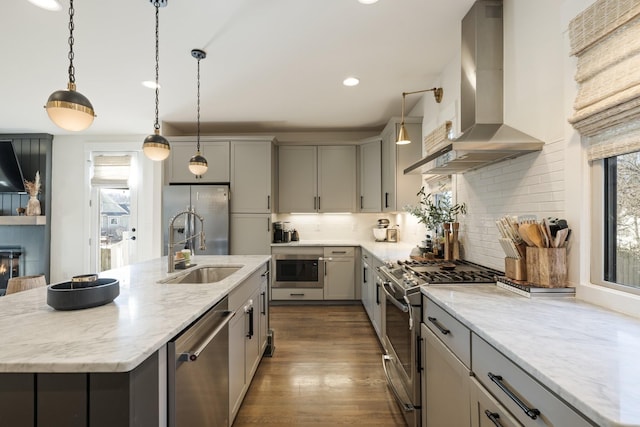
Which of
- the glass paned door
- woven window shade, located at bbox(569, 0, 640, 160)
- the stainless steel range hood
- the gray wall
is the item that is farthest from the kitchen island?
the gray wall

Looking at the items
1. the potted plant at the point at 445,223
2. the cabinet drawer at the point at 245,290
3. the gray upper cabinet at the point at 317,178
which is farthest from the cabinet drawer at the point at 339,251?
the cabinet drawer at the point at 245,290

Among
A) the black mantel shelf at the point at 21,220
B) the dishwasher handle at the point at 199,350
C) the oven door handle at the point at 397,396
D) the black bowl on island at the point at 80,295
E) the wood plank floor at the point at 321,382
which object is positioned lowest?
the wood plank floor at the point at 321,382

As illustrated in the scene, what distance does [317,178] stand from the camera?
4.80m

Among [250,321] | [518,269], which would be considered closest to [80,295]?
[250,321]

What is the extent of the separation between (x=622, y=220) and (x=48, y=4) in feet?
11.7

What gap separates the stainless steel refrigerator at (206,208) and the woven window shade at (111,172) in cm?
139

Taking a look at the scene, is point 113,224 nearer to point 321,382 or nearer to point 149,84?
point 149,84

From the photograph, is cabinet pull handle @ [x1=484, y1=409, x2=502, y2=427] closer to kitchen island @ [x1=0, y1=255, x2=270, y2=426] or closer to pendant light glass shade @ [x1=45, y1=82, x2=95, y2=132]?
kitchen island @ [x1=0, y1=255, x2=270, y2=426]

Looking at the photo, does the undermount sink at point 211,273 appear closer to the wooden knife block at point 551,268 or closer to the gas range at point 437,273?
the gas range at point 437,273

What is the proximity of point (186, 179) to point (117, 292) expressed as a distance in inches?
137

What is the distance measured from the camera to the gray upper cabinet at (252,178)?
454cm

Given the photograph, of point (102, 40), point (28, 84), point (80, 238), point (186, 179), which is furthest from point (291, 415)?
point (80, 238)

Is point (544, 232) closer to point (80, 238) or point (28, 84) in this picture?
point (28, 84)

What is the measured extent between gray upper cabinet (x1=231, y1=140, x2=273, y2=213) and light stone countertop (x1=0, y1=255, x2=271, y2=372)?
9.33 ft
